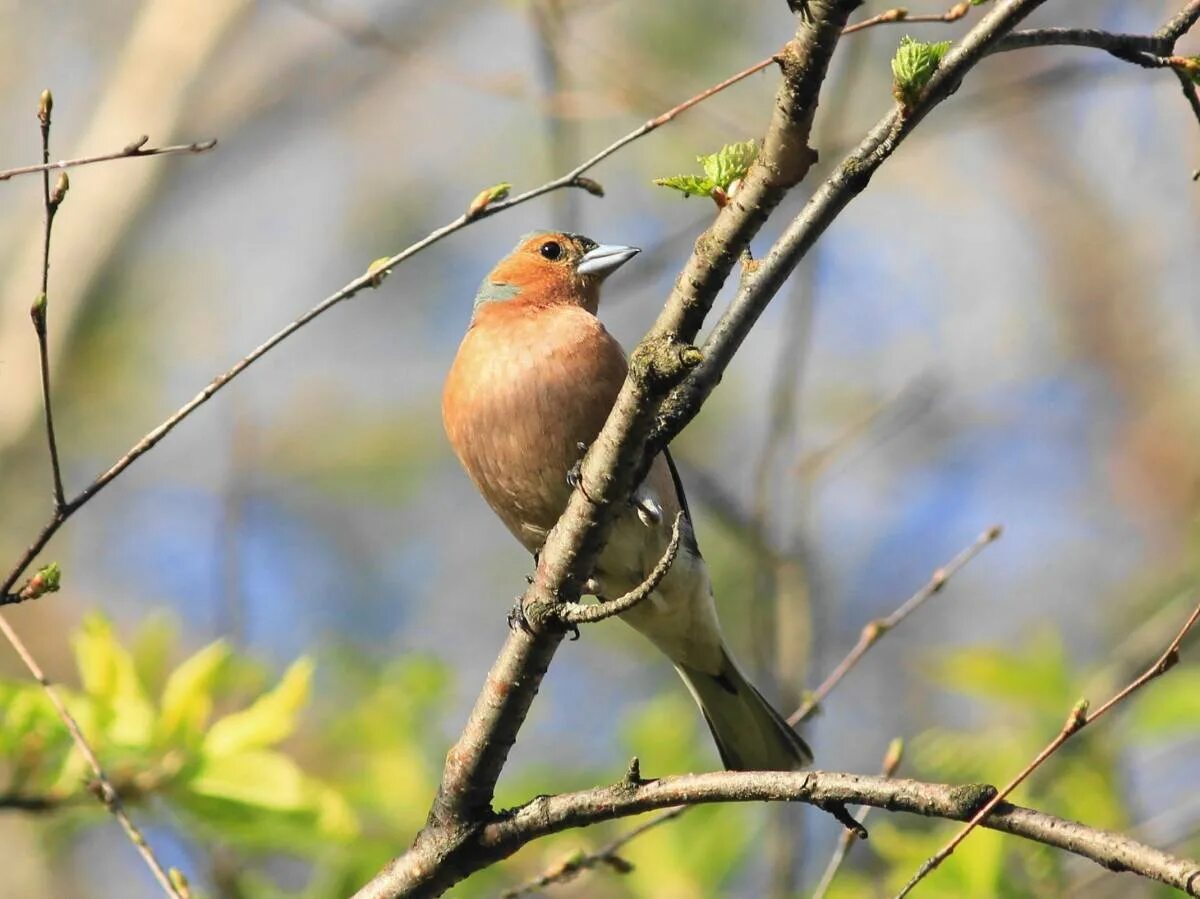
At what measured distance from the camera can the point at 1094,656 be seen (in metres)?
11.8

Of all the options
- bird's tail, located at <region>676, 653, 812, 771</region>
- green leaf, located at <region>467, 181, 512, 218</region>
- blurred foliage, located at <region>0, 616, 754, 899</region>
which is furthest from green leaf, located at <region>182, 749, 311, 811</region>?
green leaf, located at <region>467, 181, 512, 218</region>

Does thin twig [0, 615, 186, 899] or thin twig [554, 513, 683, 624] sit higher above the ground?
thin twig [0, 615, 186, 899]

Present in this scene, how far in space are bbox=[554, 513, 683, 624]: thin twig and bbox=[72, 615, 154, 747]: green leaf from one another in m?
2.11

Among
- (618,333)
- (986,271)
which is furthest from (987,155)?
(618,333)

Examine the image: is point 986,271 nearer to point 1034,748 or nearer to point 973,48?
point 1034,748

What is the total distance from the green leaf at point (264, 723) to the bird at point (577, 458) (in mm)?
1119

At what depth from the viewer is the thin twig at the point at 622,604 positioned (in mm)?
3463

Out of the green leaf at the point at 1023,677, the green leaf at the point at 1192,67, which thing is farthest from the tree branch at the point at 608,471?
the green leaf at the point at 1023,677

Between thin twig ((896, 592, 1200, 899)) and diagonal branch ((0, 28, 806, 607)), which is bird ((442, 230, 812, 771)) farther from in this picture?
thin twig ((896, 592, 1200, 899))

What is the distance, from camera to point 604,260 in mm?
7176

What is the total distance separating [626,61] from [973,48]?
25.3ft

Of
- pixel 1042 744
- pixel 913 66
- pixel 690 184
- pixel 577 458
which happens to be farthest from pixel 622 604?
pixel 1042 744

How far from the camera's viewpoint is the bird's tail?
247 inches

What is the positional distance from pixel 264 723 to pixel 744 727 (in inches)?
86.3
